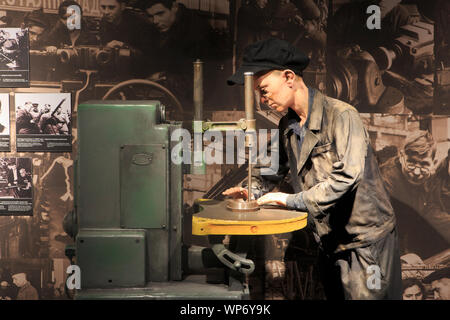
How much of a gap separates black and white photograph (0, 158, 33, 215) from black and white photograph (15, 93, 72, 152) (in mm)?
115

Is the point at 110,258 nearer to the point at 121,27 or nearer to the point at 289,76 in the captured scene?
the point at 289,76

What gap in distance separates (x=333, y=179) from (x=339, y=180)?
0.10 feet

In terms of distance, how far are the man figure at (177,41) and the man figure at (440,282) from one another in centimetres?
209

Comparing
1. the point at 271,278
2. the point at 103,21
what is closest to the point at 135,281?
the point at 271,278

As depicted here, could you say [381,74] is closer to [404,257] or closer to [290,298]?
[404,257]

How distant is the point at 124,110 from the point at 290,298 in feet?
6.10

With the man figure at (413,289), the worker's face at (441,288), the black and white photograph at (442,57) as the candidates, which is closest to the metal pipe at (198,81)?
the black and white photograph at (442,57)

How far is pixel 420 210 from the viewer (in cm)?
316

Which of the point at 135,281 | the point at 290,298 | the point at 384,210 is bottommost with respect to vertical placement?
the point at 290,298

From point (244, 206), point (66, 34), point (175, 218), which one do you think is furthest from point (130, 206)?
point (66, 34)

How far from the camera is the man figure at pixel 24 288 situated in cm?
312

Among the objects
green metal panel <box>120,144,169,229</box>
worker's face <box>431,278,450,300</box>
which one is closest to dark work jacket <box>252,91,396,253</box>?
green metal panel <box>120,144,169,229</box>

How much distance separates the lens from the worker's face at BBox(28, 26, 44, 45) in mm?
2945

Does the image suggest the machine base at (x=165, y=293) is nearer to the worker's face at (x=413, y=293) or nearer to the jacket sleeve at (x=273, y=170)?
the jacket sleeve at (x=273, y=170)
